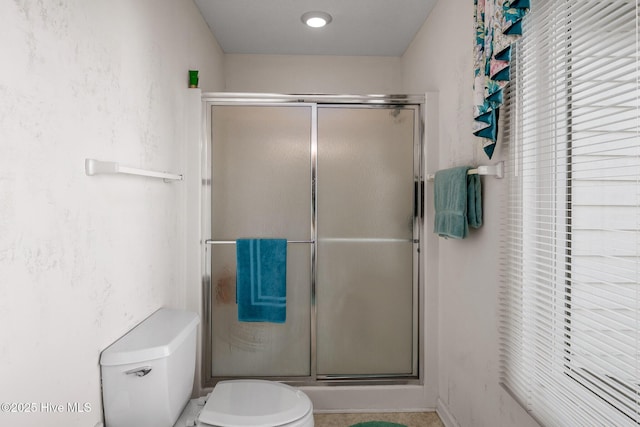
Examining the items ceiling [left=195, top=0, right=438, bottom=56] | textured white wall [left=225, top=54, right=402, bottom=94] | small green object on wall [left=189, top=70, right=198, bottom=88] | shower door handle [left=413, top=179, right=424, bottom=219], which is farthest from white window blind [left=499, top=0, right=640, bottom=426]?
textured white wall [left=225, top=54, right=402, bottom=94]

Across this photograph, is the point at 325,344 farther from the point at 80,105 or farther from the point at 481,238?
the point at 80,105

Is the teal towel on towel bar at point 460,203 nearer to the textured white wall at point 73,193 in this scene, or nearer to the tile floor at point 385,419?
the tile floor at point 385,419

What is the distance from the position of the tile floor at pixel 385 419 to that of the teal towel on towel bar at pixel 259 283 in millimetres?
605

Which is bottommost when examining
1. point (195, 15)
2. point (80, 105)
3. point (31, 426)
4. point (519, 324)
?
point (31, 426)

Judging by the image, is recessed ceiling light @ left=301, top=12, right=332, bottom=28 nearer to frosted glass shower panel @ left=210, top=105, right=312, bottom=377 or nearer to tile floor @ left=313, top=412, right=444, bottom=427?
frosted glass shower panel @ left=210, top=105, right=312, bottom=377

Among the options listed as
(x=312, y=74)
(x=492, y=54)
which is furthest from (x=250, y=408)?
(x=312, y=74)

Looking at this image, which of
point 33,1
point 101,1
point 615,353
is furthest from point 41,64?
point 615,353

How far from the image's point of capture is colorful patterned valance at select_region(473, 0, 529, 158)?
133 cm

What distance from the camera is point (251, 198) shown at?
93.5 inches

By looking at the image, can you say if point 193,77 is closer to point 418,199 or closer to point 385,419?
point 418,199

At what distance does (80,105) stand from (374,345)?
195 cm

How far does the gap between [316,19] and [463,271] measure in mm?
1771

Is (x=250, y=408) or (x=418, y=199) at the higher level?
(x=418, y=199)

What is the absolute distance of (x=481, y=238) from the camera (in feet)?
6.00
